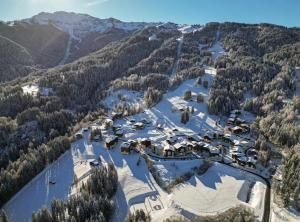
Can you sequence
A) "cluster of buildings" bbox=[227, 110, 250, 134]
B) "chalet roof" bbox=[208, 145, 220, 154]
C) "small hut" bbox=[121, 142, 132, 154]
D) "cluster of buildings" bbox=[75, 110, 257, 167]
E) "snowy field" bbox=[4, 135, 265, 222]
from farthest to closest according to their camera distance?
"cluster of buildings" bbox=[227, 110, 250, 134], "small hut" bbox=[121, 142, 132, 154], "cluster of buildings" bbox=[75, 110, 257, 167], "chalet roof" bbox=[208, 145, 220, 154], "snowy field" bbox=[4, 135, 265, 222]

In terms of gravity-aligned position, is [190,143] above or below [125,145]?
above

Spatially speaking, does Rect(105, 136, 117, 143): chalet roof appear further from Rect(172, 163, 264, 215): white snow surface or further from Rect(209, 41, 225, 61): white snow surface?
Rect(209, 41, 225, 61): white snow surface

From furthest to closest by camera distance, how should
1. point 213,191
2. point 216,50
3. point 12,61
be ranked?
1. point 12,61
2. point 216,50
3. point 213,191

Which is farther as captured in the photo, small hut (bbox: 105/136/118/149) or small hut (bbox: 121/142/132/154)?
small hut (bbox: 105/136/118/149)

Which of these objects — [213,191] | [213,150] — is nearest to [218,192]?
[213,191]

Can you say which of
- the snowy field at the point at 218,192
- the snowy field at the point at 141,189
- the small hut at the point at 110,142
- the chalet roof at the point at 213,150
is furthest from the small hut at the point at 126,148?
the chalet roof at the point at 213,150

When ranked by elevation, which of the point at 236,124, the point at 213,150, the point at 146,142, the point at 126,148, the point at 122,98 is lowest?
the point at 126,148

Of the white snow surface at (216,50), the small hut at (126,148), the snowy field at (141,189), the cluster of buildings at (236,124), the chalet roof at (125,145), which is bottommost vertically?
the snowy field at (141,189)

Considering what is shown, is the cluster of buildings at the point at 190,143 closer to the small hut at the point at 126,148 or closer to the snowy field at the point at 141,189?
the small hut at the point at 126,148

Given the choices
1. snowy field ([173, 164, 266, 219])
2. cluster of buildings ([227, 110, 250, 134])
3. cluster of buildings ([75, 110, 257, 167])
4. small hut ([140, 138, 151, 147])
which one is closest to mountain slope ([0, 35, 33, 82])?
cluster of buildings ([75, 110, 257, 167])

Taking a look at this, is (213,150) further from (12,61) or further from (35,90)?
(12,61)

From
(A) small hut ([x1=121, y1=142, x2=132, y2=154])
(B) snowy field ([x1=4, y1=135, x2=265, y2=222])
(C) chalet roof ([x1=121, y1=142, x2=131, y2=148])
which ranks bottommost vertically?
(B) snowy field ([x1=4, y1=135, x2=265, y2=222])
